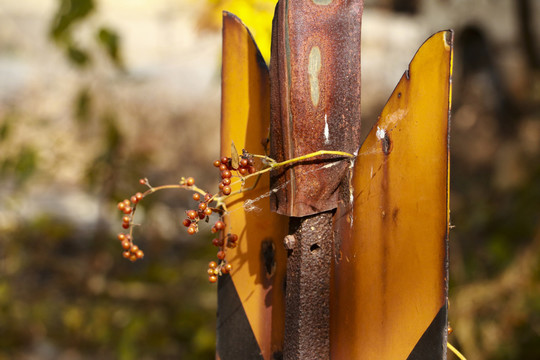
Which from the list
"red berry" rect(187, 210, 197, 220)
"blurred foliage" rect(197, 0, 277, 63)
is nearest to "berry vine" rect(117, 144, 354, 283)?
"red berry" rect(187, 210, 197, 220)

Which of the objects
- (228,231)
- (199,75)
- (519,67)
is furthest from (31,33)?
(228,231)

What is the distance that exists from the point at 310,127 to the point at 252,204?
0.17m

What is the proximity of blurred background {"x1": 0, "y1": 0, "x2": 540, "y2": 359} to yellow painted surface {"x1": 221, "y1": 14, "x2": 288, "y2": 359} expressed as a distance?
49 centimetres

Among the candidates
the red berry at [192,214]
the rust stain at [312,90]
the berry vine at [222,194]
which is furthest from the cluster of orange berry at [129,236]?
the rust stain at [312,90]

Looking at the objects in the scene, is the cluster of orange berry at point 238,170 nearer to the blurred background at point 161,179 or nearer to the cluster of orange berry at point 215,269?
the cluster of orange berry at point 215,269

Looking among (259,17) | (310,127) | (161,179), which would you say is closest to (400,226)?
(310,127)

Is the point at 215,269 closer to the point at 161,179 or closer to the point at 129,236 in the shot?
the point at 129,236

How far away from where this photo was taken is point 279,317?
740 millimetres

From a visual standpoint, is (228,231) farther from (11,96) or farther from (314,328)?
(11,96)

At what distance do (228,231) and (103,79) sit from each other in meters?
2.23

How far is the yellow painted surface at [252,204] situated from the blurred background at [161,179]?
1.60 feet

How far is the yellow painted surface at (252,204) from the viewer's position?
2.41 feet

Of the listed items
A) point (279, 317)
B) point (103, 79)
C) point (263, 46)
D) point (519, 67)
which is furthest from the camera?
point (519, 67)

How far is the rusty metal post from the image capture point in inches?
24.1
